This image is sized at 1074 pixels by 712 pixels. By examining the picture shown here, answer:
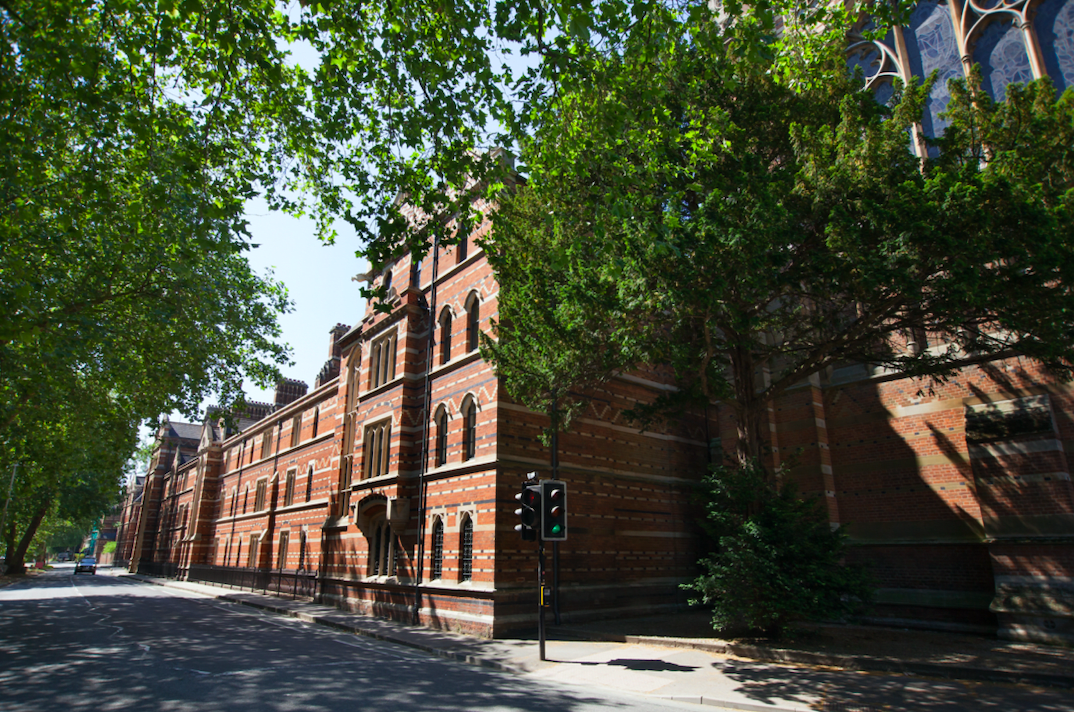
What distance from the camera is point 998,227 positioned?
28.5ft

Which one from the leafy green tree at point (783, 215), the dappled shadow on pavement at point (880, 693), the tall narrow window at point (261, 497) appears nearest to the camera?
the dappled shadow on pavement at point (880, 693)

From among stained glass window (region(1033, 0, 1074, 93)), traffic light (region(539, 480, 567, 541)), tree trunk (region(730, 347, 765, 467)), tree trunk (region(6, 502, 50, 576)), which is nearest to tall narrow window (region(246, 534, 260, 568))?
tree trunk (region(6, 502, 50, 576))

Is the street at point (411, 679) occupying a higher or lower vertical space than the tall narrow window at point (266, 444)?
lower

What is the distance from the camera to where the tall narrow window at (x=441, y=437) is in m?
17.6

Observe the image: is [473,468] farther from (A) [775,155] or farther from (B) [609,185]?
(A) [775,155]

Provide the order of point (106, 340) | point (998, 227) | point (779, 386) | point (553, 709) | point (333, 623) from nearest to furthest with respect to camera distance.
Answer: point (553, 709) → point (998, 227) → point (779, 386) → point (106, 340) → point (333, 623)

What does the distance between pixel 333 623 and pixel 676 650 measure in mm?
10687

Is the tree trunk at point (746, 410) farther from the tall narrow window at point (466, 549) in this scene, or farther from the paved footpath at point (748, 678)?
the tall narrow window at point (466, 549)

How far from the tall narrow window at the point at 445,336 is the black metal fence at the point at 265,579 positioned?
11707 millimetres

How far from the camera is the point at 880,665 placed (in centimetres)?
922

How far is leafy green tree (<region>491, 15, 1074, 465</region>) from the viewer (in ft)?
28.7

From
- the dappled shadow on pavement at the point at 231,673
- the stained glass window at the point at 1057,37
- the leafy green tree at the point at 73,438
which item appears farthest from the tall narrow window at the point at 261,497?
the stained glass window at the point at 1057,37

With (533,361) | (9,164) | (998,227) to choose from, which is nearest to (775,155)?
(998,227)

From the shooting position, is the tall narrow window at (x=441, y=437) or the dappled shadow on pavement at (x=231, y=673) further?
the tall narrow window at (x=441, y=437)
